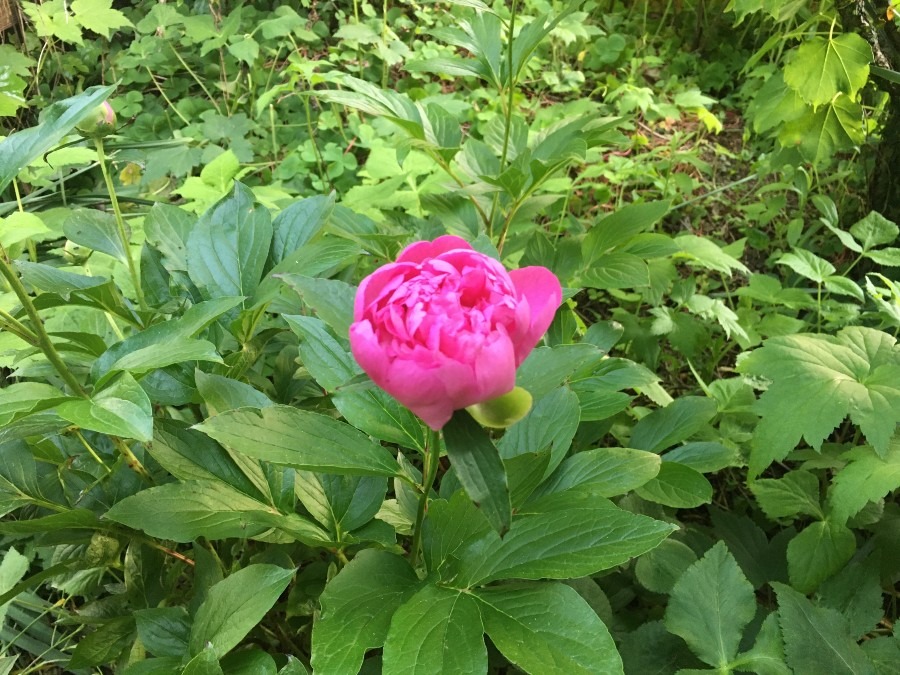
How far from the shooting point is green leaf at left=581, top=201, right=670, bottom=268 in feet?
3.19

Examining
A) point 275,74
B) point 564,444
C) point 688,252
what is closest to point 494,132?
point 688,252

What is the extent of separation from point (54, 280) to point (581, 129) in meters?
0.73

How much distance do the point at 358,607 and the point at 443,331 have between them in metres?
0.28

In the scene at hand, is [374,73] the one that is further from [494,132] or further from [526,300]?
[526,300]

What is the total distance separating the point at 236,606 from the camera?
56 cm

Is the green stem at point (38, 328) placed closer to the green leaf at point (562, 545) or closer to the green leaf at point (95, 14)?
the green leaf at point (562, 545)

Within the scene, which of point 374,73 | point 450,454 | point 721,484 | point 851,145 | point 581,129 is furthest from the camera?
point 374,73

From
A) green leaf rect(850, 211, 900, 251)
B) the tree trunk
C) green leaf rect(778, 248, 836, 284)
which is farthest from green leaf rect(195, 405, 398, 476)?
the tree trunk

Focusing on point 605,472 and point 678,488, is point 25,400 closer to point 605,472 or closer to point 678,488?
point 605,472

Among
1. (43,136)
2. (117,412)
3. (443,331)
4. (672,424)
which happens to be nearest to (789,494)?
(672,424)

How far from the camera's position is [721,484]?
3.80ft

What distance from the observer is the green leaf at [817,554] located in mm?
814

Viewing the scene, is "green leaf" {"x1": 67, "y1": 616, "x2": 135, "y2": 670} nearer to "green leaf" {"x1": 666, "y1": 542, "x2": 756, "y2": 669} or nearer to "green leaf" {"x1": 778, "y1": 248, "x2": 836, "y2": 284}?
"green leaf" {"x1": 666, "y1": 542, "x2": 756, "y2": 669}

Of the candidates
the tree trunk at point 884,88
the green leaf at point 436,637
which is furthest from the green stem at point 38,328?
the tree trunk at point 884,88
